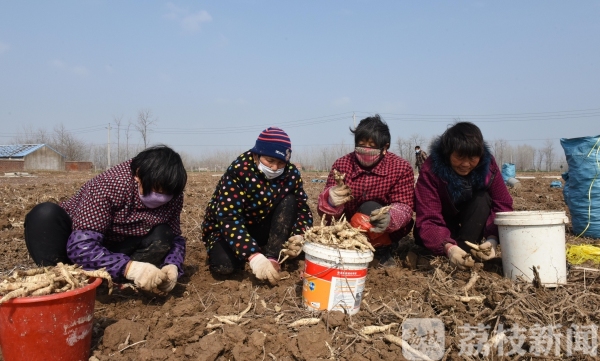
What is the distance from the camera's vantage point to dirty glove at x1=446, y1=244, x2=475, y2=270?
9.03ft

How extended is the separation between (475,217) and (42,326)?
2947 mm

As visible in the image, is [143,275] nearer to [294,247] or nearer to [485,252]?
[294,247]

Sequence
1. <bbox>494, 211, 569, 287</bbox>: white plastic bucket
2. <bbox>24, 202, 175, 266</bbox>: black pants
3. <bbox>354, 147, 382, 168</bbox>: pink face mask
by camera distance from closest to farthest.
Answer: <bbox>24, 202, 175, 266</bbox>: black pants
<bbox>494, 211, 569, 287</bbox>: white plastic bucket
<bbox>354, 147, 382, 168</bbox>: pink face mask

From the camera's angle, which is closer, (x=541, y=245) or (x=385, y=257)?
(x=541, y=245)

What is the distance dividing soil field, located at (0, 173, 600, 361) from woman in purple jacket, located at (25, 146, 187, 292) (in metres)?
0.28

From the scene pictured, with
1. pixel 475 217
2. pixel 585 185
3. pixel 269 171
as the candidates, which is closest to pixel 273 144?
pixel 269 171

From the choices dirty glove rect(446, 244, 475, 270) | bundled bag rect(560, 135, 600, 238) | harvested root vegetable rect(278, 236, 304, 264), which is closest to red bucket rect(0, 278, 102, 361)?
harvested root vegetable rect(278, 236, 304, 264)

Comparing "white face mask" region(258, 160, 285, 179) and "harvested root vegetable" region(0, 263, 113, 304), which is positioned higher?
"white face mask" region(258, 160, 285, 179)

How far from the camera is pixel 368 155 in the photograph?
3.31m

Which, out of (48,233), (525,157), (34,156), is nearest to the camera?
(48,233)

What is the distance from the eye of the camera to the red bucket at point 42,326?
1.83m

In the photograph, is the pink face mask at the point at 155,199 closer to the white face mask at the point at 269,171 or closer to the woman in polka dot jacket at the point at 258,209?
the woman in polka dot jacket at the point at 258,209

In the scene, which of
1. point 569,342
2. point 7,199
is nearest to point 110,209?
point 569,342

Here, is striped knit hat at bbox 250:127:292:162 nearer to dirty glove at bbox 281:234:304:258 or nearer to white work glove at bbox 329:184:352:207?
white work glove at bbox 329:184:352:207
